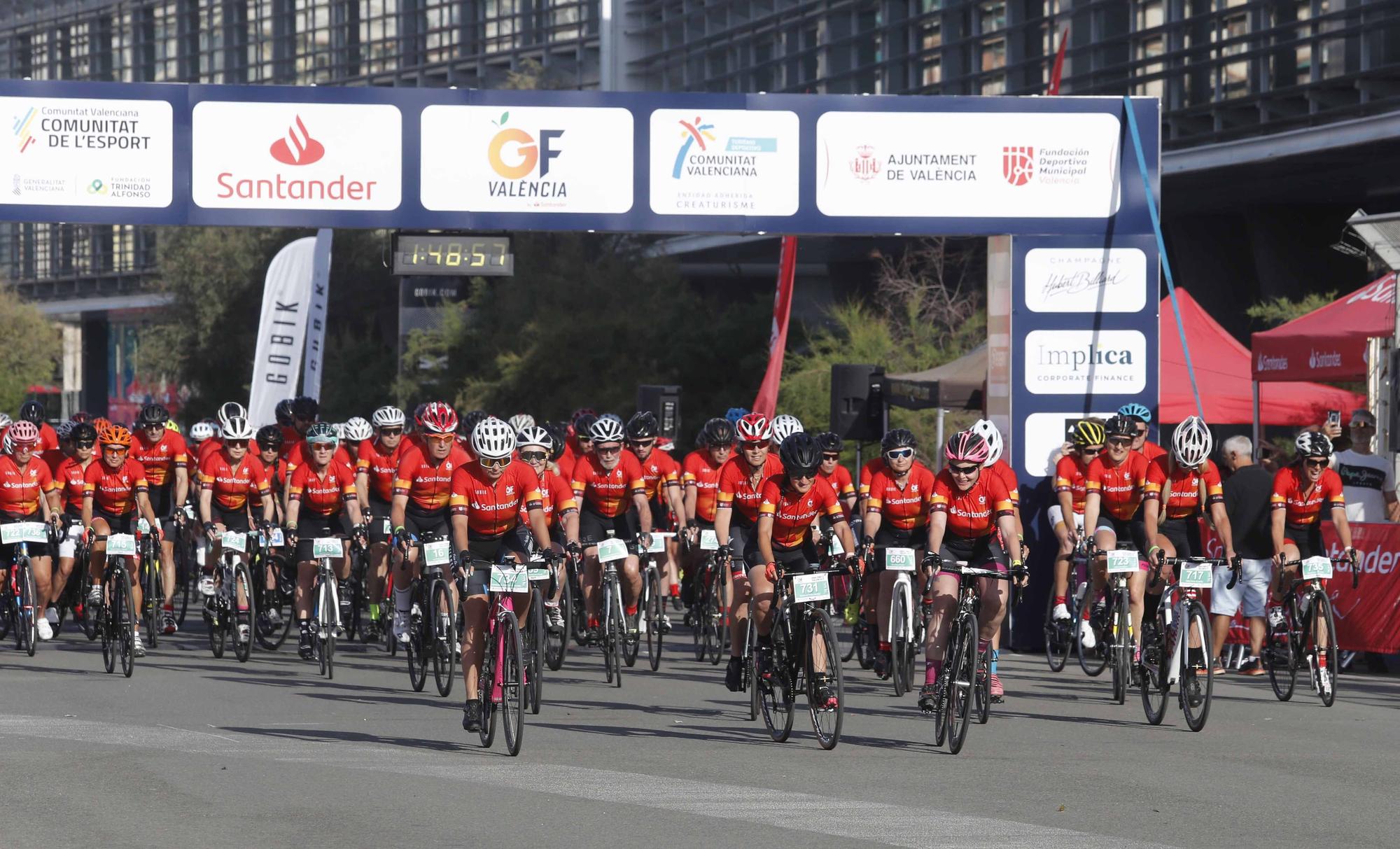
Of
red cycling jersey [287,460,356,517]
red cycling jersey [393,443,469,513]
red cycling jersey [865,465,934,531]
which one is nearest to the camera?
red cycling jersey [865,465,934,531]

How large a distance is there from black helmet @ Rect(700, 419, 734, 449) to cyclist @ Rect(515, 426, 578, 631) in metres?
1.33

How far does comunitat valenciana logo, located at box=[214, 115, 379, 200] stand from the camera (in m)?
16.9

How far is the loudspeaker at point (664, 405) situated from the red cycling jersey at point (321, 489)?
40.0 feet

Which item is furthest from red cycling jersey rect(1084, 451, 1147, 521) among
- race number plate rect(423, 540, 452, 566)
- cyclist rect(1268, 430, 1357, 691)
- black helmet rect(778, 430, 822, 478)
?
race number plate rect(423, 540, 452, 566)

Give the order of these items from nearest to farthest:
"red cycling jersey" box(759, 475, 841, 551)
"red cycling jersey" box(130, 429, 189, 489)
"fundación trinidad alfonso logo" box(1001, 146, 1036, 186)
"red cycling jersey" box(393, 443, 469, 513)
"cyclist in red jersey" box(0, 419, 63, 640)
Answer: "red cycling jersey" box(759, 475, 841, 551) → "red cycling jersey" box(393, 443, 469, 513) → "cyclist in red jersey" box(0, 419, 63, 640) → "fundación trinidad alfonso logo" box(1001, 146, 1036, 186) → "red cycling jersey" box(130, 429, 189, 489)

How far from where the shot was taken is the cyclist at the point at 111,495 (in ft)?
53.2

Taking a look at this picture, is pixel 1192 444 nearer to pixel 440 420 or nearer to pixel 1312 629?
pixel 1312 629

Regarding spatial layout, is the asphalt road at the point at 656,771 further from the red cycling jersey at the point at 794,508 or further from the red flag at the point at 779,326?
the red flag at the point at 779,326

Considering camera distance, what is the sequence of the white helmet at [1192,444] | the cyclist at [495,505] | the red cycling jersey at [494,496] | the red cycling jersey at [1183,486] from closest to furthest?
the cyclist at [495,505]
the red cycling jersey at [494,496]
the white helmet at [1192,444]
the red cycling jersey at [1183,486]

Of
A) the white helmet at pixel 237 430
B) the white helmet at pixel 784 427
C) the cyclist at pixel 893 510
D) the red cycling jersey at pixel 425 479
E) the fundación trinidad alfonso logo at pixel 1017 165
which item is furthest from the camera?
the fundación trinidad alfonso logo at pixel 1017 165

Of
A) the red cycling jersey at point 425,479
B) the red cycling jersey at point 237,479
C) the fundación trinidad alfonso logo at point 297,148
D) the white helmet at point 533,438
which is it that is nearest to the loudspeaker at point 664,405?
the fundación trinidad alfonso logo at point 297,148

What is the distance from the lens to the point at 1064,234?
691 inches

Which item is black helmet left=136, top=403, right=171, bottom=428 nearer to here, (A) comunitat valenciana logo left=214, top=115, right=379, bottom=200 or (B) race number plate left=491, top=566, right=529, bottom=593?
(A) comunitat valenciana logo left=214, top=115, right=379, bottom=200

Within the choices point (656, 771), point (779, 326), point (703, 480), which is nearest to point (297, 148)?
point (703, 480)
